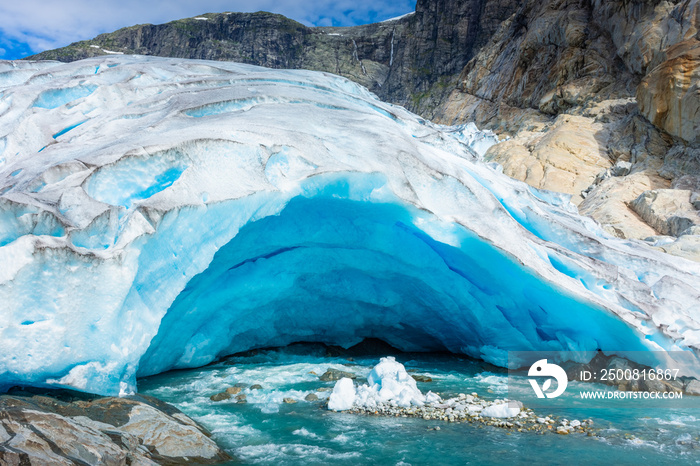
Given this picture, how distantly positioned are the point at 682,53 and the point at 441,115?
67.7 ft

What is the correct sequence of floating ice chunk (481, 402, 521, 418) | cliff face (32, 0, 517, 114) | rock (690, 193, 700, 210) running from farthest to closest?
cliff face (32, 0, 517, 114)
rock (690, 193, 700, 210)
floating ice chunk (481, 402, 521, 418)

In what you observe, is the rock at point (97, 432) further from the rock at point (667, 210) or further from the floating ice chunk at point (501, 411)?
the rock at point (667, 210)

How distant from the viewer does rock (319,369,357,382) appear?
8156mm

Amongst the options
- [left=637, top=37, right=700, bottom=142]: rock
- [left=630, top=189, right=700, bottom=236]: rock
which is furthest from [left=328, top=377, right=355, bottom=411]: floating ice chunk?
[left=637, top=37, right=700, bottom=142]: rock

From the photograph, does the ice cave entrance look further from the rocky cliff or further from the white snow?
the rocky cliff

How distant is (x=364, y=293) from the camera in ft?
31.7

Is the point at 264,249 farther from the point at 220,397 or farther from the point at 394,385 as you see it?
the point at 394,385

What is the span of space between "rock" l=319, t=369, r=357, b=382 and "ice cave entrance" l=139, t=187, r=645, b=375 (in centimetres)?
179

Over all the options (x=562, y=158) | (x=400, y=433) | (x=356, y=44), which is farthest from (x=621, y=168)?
(x=356, y=44)

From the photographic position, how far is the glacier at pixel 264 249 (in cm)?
564

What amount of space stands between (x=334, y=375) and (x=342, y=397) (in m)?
1.62

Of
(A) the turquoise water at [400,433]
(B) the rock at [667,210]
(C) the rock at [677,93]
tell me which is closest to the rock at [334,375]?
(A) the turquoise water at [400,433]

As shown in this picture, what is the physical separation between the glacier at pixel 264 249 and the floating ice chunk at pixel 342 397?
8.39 feet

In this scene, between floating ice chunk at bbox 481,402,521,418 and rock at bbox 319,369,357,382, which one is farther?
rock at bbox 319,369,357,382
